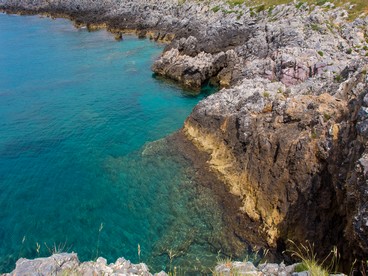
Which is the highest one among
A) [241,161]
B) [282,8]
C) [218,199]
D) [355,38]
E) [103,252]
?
[282,8]

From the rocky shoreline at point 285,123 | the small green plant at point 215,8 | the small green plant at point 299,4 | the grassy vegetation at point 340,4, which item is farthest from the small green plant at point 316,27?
the small green plant at point 215,8

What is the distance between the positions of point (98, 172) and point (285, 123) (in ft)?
62.0

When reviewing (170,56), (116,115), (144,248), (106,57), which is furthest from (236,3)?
(144,248)

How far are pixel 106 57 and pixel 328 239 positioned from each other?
60.6 m

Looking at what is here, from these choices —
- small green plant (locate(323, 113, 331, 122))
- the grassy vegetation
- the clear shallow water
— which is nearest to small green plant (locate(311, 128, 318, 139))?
small green plant (locate(323, 113, 331, 122))

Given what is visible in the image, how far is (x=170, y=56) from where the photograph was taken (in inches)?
2260

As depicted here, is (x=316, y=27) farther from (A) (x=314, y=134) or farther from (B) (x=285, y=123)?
(A) (x=314, y=134)

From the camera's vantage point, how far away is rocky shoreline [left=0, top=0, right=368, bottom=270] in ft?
56.9

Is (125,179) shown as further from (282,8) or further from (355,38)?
(282,8)

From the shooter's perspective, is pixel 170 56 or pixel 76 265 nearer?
pixel 76 265

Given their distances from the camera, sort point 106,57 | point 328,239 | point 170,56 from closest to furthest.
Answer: point 328,239, point 170,56, point 106,57

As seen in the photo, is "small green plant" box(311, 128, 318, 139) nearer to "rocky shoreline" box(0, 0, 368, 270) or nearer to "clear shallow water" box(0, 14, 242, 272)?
"rocky shoreline" box(0, 0, 368, 270)

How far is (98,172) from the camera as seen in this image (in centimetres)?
3162

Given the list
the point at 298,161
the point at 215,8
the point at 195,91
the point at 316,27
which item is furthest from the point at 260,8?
the point at 298,161
